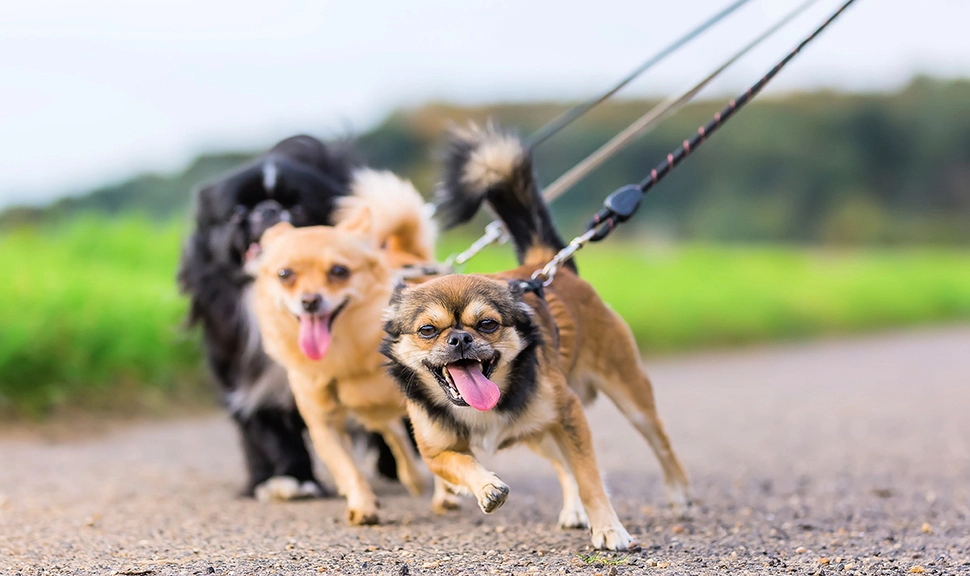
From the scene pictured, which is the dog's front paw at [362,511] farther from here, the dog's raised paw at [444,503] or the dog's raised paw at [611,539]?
the dog's raised paw at [611,539]

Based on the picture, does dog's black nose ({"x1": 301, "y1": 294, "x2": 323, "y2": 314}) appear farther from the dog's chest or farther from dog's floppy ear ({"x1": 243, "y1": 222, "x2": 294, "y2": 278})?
the dog's chest

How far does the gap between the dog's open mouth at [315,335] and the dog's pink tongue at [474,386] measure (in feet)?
3.08

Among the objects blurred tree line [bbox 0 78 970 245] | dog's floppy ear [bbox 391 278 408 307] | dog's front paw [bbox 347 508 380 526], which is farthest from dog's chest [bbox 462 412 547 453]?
blurred tree line [bbox 0 78 970 245]

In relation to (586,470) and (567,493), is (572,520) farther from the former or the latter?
(586,470)

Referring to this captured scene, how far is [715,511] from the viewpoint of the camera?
→ 4.57 metres

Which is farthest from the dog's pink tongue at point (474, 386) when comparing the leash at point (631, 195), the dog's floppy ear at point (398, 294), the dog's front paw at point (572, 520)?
the dog's front paw at point (572, 520)

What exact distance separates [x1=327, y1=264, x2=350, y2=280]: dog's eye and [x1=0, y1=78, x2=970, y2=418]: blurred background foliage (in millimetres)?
1011

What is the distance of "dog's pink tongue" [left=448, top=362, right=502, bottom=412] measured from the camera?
11.3ft

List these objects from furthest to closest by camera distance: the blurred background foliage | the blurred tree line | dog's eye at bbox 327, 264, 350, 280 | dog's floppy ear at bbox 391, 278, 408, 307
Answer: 1. the blurred tree line
2. the blurred background foliage
3. dog's eye at bbox 327, 264, 350, 280
4. dog's floppy ear at bbox 391, 278, 408, 307

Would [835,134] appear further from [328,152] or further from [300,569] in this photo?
[300,569]

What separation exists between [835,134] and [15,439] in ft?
77.7

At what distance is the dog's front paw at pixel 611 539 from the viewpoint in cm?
360

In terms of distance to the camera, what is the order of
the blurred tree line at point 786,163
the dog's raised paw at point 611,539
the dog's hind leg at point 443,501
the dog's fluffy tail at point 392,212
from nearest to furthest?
the dog's raised paw at point 611,539 → the dog's hind leg at point 443,501 → the dog's fluffy tail at point 392,212 → the blurred tree line at point 786,163

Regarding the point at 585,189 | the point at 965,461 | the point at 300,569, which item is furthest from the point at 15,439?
the point at 585,189
